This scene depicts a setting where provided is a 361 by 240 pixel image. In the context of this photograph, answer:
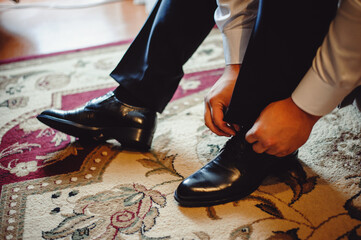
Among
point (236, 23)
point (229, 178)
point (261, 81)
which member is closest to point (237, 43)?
point (236, 23)

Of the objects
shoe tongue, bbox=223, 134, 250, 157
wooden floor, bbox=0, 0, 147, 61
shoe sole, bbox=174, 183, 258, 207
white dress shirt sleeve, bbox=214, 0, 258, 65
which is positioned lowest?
wooden floor, bbox=0, 0, 147, 61

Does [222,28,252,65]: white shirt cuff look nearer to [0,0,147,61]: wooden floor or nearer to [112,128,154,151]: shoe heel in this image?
[112,128,154,151]: shoe heel

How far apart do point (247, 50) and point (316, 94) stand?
0.13 meters

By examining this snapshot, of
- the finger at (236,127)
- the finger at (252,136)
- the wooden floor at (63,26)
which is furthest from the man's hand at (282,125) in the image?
the wooden floor at (63,26)

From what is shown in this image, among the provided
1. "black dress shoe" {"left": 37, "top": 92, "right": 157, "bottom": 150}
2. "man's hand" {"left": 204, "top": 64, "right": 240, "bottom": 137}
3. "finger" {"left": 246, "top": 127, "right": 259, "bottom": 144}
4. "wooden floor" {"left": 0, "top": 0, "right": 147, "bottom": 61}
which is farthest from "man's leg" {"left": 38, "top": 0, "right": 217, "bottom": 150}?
"wooden floor" {"left": 0, "top": 0, "right": 147, "bottom": 61}

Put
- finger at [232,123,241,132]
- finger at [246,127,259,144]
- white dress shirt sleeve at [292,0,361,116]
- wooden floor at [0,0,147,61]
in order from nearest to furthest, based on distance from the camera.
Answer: white dress shirt sleeve at [292,0,361,116]
finger at [246,127,259,144]
finger at [232,123,241,132]
wooden floor at [0,0,147,61]

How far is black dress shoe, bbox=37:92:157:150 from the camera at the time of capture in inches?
27.9

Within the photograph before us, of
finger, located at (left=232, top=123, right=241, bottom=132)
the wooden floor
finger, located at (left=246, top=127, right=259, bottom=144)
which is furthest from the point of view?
the wooden floor

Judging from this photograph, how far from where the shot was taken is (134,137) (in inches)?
27.7

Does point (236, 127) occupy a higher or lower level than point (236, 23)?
lower

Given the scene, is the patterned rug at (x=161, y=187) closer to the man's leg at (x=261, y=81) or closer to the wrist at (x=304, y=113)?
the man's leg at (x=261, y=81)

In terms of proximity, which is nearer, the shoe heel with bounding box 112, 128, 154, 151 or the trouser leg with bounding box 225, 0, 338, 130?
the trouser leg with bounding box 225, 0, 338, 130

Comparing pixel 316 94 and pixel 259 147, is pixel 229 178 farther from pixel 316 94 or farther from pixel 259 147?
pixel 316 94

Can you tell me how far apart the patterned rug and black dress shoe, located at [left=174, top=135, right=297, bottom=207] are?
0.07ft
